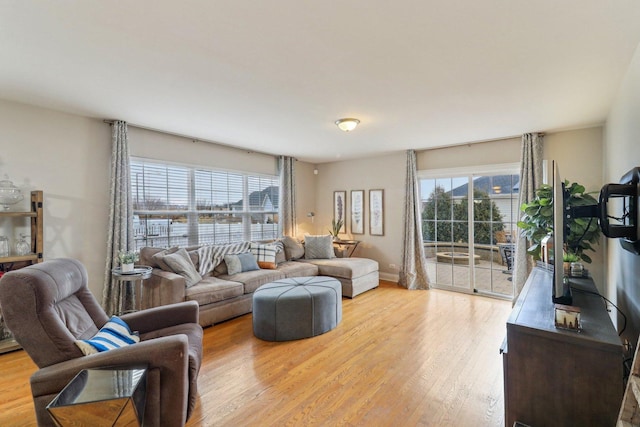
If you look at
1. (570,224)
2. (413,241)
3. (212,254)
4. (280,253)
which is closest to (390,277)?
(413,241)

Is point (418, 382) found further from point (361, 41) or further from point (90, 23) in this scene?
point (90, 23)

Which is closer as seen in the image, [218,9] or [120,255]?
[218,9]

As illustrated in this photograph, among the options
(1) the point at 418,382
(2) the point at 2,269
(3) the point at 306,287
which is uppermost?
(2) the point at 2,269

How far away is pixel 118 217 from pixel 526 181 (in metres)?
5.50

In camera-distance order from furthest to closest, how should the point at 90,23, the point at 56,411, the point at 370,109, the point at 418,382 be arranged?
the point at 370,109
the point at 418,382
the point at 90,23
the point at 56,411

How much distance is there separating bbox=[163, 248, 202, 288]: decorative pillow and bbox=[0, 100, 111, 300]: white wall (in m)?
0.87

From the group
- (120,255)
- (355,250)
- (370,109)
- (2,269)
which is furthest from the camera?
(355,250)

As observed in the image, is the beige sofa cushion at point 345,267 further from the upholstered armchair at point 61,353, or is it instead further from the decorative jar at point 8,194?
the decorative jar at point 8,194

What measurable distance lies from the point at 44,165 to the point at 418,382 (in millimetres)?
4388

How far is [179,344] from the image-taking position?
65.5 inches

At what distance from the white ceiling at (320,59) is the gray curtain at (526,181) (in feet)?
1.61

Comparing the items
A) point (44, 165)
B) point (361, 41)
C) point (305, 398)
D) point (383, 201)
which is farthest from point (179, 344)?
point (383, 201)

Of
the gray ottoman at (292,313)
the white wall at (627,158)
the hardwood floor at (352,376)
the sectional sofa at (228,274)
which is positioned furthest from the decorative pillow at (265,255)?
the white wall at (627,158)

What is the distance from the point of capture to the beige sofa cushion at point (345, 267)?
477cm
